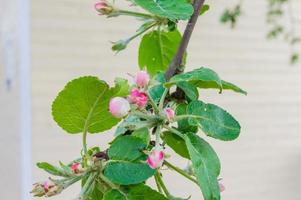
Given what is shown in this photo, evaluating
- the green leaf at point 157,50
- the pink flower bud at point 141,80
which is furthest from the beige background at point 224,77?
the pink flower bud at point 141,80

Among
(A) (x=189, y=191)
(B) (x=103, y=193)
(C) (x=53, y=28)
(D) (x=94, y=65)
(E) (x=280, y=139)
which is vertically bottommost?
(A) (x=189, y=191)

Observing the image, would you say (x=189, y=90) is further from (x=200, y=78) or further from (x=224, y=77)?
(x=224, y=77)

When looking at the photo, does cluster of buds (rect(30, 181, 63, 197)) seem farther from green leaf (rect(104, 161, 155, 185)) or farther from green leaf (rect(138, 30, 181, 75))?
green leaf (rect(138, 30, 181, 75))

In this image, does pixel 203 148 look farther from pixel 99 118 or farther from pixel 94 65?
pixel 94 65

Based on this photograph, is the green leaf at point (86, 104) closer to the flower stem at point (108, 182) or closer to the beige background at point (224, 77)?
the flower stem at point (108, 182)

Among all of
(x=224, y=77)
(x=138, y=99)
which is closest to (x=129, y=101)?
(x=138, y=99)

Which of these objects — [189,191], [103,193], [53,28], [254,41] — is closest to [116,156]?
[103,193]
